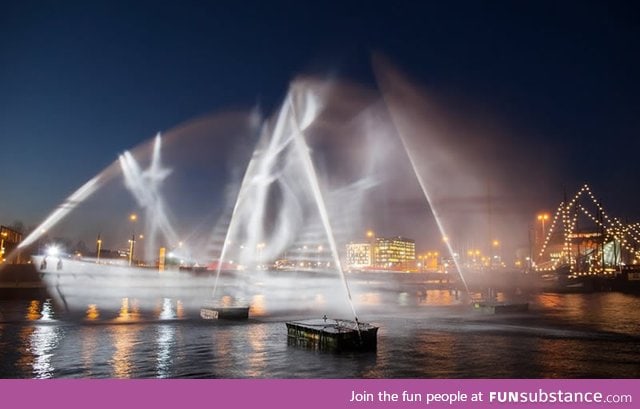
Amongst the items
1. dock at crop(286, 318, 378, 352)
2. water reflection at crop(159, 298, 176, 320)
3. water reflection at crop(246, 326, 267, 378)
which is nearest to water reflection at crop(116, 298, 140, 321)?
water reflection at crop(159, 298, 176, 320)

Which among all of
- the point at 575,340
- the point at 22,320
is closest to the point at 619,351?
the point at 575,340

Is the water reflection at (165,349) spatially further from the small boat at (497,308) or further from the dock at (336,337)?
the small boat at (497,308)

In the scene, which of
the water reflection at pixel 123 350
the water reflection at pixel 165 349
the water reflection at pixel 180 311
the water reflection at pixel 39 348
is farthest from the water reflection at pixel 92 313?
the water reflection at pixel 165 349

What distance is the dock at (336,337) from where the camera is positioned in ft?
83.9

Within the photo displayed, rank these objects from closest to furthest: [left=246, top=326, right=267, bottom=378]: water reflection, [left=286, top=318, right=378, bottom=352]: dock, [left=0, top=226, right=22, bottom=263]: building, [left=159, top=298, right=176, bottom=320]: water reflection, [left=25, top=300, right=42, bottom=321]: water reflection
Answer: [left=246, top=326, right=267, bottom=378]: water reflection → [left=286, top=318, right=378, bottom=352]: dock → [left=25, top=300, right=42, bottom=321]: water reflection → [left=159, top=298, right=176, bottom=320]: water reflection → [left=0, top=226, right=22, bottom=263]: building

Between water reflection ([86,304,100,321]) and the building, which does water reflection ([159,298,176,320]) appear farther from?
the building

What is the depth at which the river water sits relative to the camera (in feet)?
70.5

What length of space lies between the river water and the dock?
21.5 inches

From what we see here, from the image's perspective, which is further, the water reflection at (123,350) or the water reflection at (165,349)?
the water reflection at (165,349)

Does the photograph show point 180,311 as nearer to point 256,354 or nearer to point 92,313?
point 92,313

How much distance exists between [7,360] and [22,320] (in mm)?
17130

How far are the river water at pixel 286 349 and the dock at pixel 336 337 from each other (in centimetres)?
55

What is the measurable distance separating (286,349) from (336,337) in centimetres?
312

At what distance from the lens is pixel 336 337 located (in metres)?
25.5
